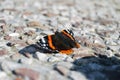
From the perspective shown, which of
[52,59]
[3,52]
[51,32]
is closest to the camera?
[52,59]

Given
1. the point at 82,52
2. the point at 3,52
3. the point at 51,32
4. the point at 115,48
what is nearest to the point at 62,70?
the point at 82,52

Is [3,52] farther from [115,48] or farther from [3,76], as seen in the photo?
[115,48]

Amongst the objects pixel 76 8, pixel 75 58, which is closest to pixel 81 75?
pixel 75 58

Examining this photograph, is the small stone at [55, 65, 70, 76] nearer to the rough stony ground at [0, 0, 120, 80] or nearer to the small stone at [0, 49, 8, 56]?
the rough stony ground at [0, 0, 120, 80]

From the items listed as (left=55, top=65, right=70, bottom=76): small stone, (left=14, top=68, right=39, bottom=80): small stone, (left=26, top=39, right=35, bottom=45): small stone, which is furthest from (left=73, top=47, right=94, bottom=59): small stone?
(left=14, top=68, right=39, bottom=80): small stone

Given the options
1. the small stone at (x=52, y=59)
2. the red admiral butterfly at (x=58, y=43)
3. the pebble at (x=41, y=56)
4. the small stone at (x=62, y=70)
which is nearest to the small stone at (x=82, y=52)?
the red admiral butterfly at (x=58, y=43)

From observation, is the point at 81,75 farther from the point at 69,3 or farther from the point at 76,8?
the point at 69,3

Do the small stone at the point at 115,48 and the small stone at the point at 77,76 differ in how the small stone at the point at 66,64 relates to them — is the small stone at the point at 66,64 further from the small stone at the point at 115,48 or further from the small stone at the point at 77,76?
the small stone at the point at 115,48
